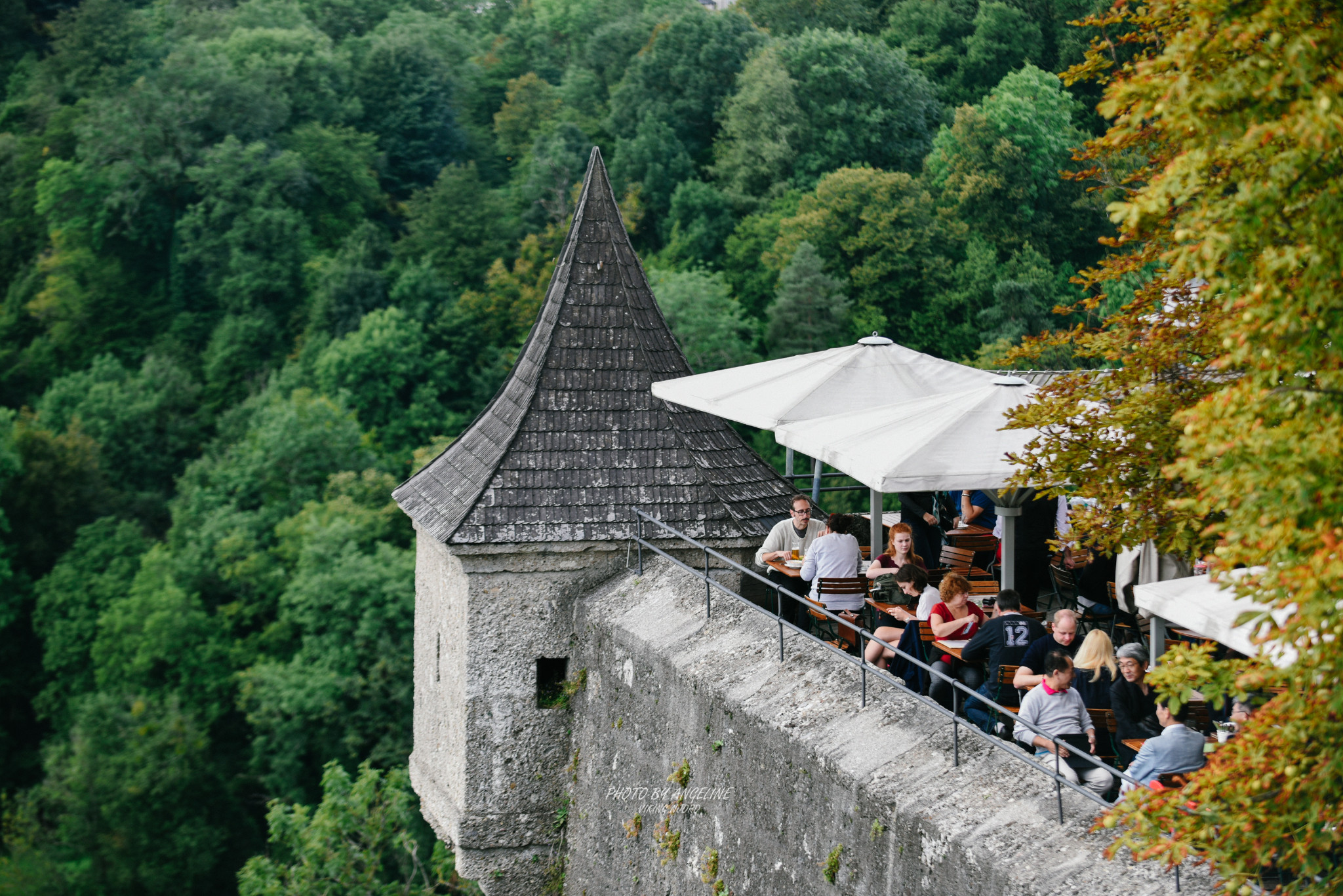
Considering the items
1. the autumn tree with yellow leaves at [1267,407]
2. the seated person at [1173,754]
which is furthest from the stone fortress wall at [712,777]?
the autumn tree with yellow leaves at [1267,407]

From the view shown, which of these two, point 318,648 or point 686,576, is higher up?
point 686,576

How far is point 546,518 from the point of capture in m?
10.7

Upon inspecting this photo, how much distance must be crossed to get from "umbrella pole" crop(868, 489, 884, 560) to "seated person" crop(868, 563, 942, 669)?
6.24ft

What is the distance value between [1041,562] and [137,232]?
166ft

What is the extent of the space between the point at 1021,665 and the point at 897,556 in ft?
6.98

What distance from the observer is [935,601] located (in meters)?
8.41

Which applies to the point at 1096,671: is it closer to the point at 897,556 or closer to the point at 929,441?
the point at 929,441

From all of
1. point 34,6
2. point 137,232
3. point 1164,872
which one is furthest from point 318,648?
point 34,6

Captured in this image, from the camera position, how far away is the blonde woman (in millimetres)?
7125

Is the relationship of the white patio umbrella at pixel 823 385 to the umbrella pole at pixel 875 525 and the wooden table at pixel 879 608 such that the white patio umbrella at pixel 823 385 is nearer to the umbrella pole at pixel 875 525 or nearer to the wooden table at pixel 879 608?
the umbrella pole at pixel 875 525

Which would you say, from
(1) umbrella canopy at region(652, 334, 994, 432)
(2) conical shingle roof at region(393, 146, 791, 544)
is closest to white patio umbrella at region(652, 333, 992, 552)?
(1) umbrella canopy at region(652, 334, 994, 432)

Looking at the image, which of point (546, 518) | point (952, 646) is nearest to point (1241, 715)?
point (952, 646)

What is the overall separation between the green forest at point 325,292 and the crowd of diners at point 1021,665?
19.0 metres

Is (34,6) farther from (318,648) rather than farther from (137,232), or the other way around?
(318,648)
